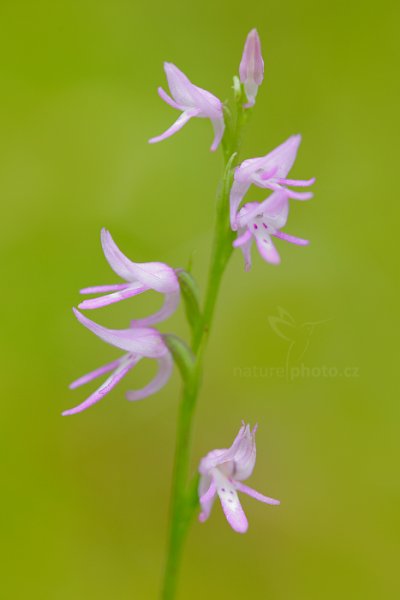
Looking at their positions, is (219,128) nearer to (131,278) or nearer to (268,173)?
(268,173)

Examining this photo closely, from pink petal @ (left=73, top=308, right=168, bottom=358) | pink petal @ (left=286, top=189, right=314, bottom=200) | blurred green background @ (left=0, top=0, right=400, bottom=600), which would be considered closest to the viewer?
pink petal @ (left=286, top=189, right=314, bottom=200)

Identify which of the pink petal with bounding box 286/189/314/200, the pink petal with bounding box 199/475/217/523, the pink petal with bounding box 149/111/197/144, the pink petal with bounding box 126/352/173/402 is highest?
the pink petal with bounding box 149/111/197/144

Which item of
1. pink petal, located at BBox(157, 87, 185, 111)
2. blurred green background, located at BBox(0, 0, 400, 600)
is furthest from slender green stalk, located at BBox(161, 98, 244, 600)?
blurred green background, located at BBox(0, 0, 400, 600)

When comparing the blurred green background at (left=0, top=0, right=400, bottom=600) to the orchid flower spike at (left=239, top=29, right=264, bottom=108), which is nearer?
the orchid flower spike at (left=239, top=29, right=264, bottom=108)

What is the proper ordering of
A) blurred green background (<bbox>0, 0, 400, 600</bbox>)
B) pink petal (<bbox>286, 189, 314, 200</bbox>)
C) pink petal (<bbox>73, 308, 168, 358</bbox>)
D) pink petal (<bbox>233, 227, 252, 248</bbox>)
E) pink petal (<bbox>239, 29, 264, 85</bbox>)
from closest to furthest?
pink petal (<bbox>286, 189, 314, 200</bbox>) → pink petal (<bbox>233, 227, 252, 248</bbox>) → pink petal (<bbox>239, 29, 264, 85</bbox>) → pink petal (<bbox>73, 308, 168, 358</bbox>) → blurred green background (<bbox>0, 0, 400, 600</bbox>)

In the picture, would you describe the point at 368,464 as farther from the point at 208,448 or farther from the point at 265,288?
the point at 265,288

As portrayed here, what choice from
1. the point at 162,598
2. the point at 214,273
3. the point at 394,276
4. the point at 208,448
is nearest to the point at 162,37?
the point at 394,276

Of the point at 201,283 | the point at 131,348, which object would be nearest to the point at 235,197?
the point at 131,348

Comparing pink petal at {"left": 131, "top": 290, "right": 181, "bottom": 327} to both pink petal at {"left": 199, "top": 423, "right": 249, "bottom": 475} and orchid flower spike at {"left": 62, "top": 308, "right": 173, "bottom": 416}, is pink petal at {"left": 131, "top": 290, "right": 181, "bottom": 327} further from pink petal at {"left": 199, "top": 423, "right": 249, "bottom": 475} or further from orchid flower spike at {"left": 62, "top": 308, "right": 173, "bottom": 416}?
pink petal at {"left": 199, "top": 423, "right": 249, "bottom": 475}
